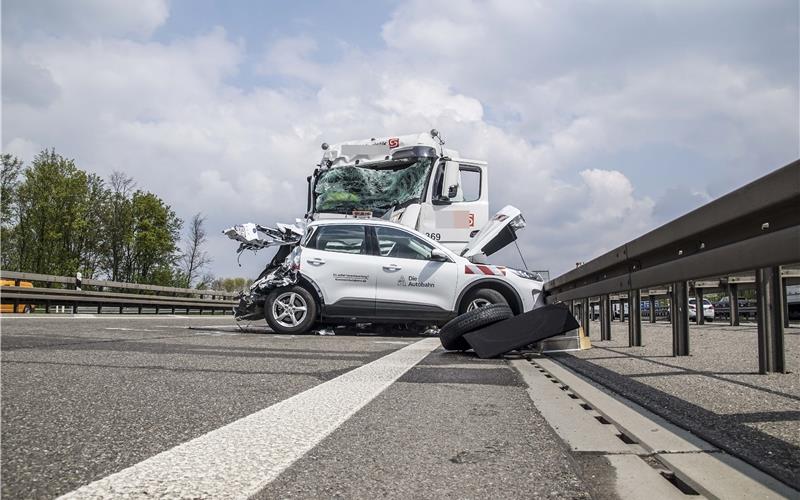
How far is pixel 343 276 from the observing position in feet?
31.3

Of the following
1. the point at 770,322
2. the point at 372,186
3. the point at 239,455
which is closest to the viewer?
the point at 239,455

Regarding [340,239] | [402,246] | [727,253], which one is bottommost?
[727,253]

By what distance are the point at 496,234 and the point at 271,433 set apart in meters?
Result: 8.88

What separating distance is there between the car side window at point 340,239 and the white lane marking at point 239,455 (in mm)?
6314

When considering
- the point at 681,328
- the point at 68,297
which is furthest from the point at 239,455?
the point at 68,297

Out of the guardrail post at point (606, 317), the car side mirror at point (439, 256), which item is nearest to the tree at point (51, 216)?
the car side mirror at point (439, 256)

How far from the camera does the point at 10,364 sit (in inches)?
167

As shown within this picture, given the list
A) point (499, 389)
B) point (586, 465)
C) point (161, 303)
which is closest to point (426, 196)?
point (499, 389)

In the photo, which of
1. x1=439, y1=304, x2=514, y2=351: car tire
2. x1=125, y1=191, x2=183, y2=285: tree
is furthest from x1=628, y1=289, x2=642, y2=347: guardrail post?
x1=125, y1=191, x2=183, y2=285: tree

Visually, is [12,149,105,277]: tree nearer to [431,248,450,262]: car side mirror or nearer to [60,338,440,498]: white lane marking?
[431,248,450,262]: car side mirror

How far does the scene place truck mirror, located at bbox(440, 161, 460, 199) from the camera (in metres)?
11.8

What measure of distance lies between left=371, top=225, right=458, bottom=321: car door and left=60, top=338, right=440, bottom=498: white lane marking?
5995mm

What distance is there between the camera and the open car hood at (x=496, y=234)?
10.9 m

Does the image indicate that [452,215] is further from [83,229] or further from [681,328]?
[83,229]
